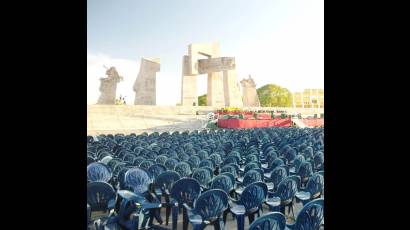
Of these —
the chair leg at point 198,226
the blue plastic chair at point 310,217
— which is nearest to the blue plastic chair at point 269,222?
the blue plastic chair at point 310,217

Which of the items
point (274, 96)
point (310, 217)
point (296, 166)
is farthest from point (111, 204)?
point (274, 96)

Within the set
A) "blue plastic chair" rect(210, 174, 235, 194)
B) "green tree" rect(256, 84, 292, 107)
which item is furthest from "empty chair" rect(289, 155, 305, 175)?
"green tree" rect(256, 84, 292, 107)

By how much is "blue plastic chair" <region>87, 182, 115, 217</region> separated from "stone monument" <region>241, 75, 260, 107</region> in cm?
5599

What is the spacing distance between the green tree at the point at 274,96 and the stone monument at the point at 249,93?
40806mm

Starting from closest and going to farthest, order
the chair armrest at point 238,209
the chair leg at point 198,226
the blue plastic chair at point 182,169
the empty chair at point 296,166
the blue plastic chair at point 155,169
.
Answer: the chair leg at point 198,226, the chair armrest at point 238,209, the blue plastic chair at point 155,169, the blue plastic chair at point 182,169, the empty chair at point 296,166

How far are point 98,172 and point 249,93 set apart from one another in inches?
2181

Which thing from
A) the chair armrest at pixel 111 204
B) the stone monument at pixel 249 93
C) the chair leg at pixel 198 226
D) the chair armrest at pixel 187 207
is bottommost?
the chair leg at pixel 198 226

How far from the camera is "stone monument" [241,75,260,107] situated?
60.8 metres

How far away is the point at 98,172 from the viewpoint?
23.4 ft

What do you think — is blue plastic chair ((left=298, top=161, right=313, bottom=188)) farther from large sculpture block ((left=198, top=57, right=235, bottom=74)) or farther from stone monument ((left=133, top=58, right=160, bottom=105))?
large sculpture block ((left=198, top=57, right=235, bottom=74))

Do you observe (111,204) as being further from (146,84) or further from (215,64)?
(215,64)

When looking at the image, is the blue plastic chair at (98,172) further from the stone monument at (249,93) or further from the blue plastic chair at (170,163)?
the stone monument at (249,93)

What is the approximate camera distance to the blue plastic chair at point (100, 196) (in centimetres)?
545

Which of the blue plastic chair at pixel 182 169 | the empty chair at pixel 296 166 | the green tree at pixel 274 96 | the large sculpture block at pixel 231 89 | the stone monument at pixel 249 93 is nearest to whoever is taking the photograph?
the blue plastic chair at pixel 182 169
